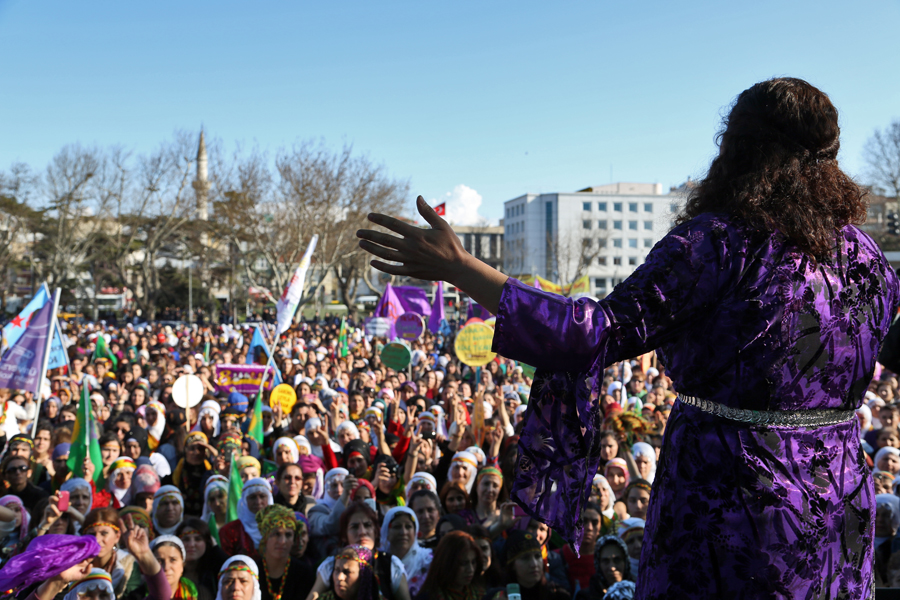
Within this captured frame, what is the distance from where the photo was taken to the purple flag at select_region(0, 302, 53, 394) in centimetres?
953

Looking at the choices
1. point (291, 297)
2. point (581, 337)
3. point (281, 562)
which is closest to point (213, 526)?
point (281, 562)

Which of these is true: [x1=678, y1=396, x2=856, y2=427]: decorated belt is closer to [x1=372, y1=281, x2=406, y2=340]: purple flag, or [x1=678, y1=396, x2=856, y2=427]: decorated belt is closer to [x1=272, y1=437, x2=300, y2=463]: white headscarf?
[x1=272, y1=437, x2=300, y2=463]: white headscarf

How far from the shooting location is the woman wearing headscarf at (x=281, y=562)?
16.8ft

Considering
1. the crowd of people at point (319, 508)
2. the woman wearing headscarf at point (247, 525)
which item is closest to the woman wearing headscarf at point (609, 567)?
the crowd of people at point (319, 508)

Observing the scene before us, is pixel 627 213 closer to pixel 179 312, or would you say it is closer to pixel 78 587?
pixel 179 312

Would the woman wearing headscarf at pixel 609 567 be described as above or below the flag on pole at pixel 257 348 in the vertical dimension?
below

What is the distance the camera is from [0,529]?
5.78 m

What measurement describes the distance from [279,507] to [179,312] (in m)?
54.9

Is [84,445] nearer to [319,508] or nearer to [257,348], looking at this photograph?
[319,508]

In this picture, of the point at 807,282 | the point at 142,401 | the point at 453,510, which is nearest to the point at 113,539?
the point at 453,510

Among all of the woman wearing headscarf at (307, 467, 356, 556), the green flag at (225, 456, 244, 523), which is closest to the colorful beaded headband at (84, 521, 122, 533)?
the green flag at (225, 456, 244, 523)

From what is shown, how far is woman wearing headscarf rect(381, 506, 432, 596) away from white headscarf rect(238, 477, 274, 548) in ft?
3.41

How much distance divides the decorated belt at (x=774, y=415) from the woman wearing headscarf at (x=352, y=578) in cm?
367

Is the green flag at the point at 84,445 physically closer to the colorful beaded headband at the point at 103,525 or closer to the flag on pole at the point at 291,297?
the colorful beaded headband at the point at 103,525
